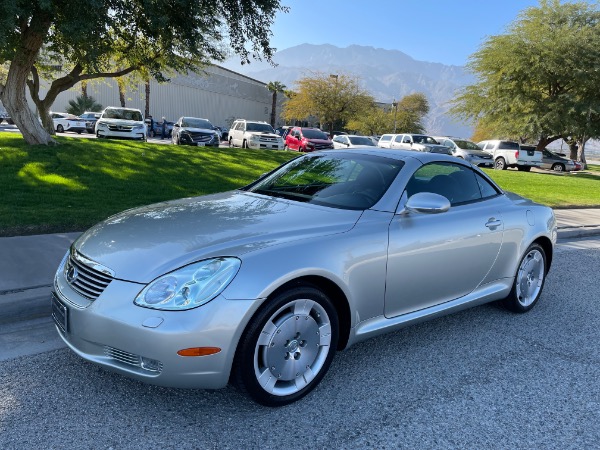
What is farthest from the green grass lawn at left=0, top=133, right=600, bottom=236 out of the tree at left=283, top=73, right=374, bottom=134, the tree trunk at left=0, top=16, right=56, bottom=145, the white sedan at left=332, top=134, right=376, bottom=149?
the tree at left=283, top=73, right=374, bottom=134

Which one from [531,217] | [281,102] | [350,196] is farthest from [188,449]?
[281,102]

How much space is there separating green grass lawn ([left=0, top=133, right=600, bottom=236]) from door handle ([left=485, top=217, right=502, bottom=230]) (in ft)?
16.1

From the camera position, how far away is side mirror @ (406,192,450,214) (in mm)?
3598

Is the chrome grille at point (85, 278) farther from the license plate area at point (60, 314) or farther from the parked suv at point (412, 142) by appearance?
the parked suv at point (412, 142)

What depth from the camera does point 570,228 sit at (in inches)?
377

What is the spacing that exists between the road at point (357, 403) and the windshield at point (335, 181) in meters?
1.16

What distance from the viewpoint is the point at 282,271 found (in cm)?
286

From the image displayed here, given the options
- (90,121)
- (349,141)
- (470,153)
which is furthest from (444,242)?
(90,121)

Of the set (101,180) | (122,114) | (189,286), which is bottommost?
(101,180)

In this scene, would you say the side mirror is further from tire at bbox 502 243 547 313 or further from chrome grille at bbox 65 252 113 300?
chrome grille at bbox 65 252 113 300

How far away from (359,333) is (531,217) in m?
2.48

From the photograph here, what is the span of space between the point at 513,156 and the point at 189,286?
29.4 meters

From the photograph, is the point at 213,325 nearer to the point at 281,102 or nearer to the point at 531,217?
the point at 531,217

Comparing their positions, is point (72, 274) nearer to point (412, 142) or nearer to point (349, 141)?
point (349, 141)
